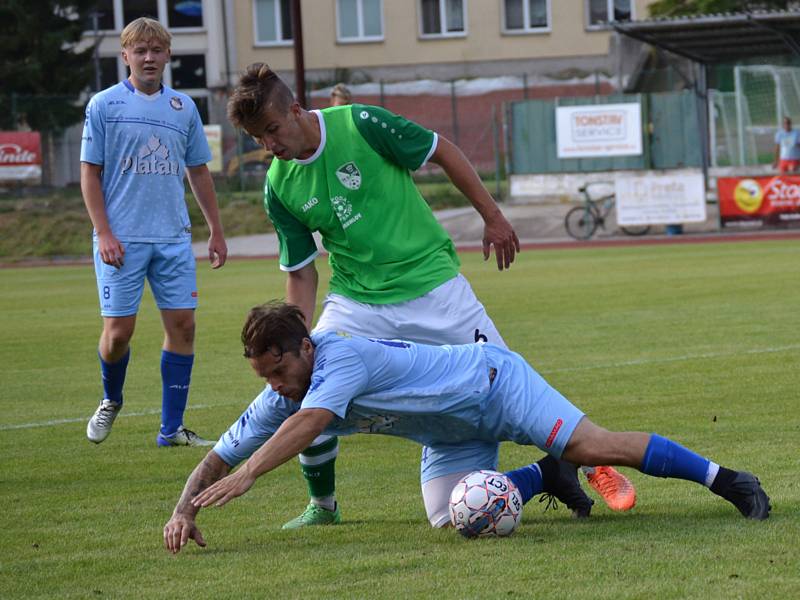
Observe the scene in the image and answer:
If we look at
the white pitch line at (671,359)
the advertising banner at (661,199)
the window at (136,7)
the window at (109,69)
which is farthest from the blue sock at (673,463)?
the window at (136,7)

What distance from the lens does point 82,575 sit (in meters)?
5.13

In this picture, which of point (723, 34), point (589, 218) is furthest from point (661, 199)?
point (723, 34)

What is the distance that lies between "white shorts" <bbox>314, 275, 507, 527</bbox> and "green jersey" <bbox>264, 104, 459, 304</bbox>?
0.05 m

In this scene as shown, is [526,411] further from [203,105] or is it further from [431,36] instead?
[431,36]

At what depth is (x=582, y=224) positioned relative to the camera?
3098 centimetres

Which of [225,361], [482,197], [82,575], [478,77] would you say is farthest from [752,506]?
[478,77]

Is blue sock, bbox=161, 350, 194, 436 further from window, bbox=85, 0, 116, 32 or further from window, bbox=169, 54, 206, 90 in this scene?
window, bbox=85, 0, 116, 32

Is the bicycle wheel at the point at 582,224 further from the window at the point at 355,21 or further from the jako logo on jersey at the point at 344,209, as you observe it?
the jako logo on jersey at the point at 344,209

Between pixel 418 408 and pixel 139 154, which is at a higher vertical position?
pixel 139 154

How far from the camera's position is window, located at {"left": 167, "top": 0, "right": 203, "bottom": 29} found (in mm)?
52000

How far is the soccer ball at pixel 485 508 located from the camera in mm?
5445

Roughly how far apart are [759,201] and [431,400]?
2518 cm

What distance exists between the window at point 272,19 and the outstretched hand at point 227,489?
4800cm

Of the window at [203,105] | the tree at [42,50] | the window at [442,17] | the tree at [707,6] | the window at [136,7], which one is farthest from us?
the window at [136,7]
